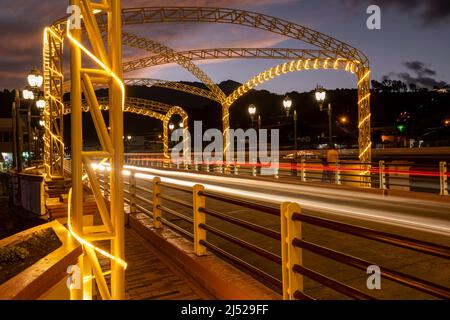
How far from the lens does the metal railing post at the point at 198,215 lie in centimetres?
678

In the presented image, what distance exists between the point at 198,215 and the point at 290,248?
2.76m

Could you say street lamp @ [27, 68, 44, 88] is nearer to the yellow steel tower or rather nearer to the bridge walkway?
the bridge walkway

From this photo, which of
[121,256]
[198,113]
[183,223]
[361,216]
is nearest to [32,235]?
[121,256]

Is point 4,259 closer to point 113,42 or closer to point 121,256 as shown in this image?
point 121,256

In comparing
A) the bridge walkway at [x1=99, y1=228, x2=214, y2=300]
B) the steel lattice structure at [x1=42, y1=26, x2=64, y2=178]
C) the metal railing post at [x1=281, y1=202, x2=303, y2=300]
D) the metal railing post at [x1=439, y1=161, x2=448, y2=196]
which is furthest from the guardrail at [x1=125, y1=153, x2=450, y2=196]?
the metal railing post at [x1=281, y1=202, x2=303, y2=300]

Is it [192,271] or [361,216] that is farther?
[361,216]

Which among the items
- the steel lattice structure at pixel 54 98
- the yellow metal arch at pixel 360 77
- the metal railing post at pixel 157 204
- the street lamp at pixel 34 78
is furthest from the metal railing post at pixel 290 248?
the yellow metal arch at pixel 360 77

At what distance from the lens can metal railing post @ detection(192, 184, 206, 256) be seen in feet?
22.2

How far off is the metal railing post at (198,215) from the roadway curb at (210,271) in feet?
0.39

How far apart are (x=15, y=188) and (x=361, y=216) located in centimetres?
1565

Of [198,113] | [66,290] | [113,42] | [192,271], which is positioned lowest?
[192,271]

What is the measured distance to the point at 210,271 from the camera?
605cm

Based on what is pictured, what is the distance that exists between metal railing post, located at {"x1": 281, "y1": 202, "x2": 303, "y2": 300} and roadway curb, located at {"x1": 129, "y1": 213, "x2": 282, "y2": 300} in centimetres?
65
